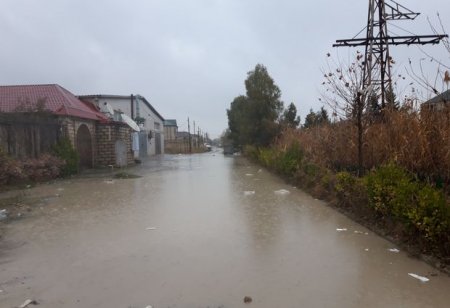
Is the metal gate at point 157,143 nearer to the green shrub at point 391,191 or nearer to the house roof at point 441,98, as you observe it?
the house roof at point 441,98

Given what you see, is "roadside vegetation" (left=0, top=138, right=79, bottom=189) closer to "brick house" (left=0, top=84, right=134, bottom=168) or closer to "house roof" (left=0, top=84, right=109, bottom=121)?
"brick house" (left=0, top=84, right=134, bottom=168)

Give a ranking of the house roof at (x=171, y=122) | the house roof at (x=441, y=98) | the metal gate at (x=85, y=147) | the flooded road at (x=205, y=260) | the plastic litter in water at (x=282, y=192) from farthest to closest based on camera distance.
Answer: the house roof at (x=171, y=122)
the metal gate at (x=85, y=147)
the plastic litter in water at (x=282, y=192)
the house roof at (x=441, y=98)
the flooded road at (x=205, y=260)

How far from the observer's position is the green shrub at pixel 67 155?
56.9 feet

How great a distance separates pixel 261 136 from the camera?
1103 inches

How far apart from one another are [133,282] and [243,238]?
7.81 feet

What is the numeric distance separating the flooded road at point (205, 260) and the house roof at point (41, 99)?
32.3ft

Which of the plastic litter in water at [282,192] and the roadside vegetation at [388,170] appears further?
the plastic litter in water at [282,192]

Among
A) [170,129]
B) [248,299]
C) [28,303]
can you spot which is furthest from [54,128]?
[170,129]

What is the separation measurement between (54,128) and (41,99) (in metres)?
1.55

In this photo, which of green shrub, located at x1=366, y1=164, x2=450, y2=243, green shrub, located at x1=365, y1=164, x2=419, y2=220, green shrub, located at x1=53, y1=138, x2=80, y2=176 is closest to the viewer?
green shrub, located at x1=366, y1=164, x2=450, y2=243

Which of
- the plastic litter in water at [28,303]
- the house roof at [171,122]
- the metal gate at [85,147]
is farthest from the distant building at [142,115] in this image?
the house roof at [171,122]

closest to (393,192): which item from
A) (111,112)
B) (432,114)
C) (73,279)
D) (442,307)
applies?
(432,114)

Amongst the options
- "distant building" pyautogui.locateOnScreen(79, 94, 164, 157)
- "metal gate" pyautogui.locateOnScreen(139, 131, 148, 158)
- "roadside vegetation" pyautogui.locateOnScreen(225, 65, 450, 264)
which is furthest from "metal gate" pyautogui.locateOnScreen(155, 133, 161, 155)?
"roadside vegetation" pyautogui.locateOnScreen(225, 65, 450, 264)

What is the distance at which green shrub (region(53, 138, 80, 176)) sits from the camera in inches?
682
